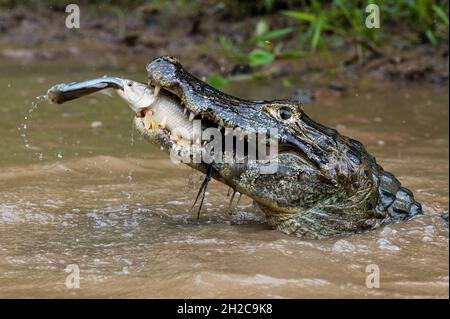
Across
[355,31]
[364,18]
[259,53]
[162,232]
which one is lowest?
[162,232]

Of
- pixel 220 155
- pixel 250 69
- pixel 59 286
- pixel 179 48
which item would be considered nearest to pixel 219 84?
pixel 250 69

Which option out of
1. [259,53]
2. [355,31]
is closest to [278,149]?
[259,53]

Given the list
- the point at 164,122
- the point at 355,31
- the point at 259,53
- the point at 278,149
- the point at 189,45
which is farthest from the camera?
the point at 189,45

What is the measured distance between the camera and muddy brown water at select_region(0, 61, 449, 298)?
A: 2.70 m

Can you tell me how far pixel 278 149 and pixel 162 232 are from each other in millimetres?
683

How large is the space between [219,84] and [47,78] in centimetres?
232

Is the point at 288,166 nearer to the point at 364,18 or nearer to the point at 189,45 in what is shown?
the point at 364,18

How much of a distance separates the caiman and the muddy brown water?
121 millimetres

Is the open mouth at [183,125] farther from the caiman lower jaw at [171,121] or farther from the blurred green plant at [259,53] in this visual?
the blurred green plant at [259,53]

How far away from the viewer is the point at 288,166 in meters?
3.26

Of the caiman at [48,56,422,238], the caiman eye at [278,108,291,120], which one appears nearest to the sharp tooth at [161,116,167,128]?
the caiman at [48,56,422,238]

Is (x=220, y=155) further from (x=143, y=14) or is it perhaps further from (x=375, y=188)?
(x=143, y=14)

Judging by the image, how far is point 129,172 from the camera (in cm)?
454

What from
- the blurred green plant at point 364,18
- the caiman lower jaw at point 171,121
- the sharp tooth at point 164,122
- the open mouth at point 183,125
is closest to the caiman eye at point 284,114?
the open mouth at point 183,125
